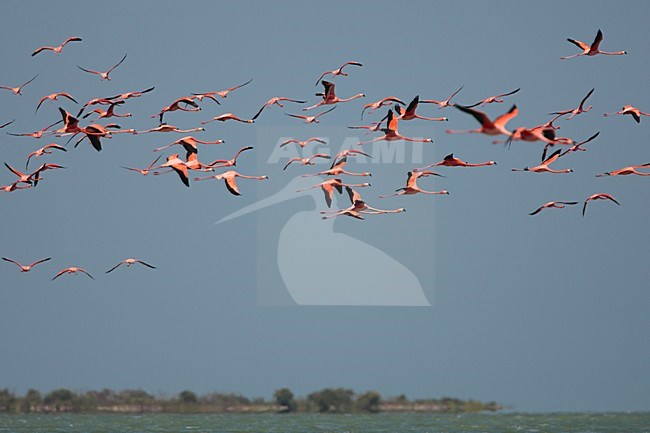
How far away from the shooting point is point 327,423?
4144 cm

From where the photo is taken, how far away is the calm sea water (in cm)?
3781

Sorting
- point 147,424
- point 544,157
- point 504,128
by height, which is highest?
point 544,157

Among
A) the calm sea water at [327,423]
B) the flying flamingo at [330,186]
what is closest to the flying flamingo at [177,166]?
the flying flamingo at [330,186]

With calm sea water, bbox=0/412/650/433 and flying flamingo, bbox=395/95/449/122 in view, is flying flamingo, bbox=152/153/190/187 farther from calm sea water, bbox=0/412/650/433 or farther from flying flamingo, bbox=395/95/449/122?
calm sea water, bbox=0/412/650/433

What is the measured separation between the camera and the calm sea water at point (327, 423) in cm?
3781

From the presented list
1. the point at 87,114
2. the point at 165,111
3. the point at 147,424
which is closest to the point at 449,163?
the point at 165,111

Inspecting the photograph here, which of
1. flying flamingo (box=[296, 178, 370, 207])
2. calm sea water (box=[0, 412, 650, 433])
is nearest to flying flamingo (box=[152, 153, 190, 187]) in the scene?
flying flamingo (box=[296, 178, 370, 207])

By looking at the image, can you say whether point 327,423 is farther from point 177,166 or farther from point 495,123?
point 495,123

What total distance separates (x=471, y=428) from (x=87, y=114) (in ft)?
65.7

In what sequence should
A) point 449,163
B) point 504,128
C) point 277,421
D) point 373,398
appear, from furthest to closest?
point 373,398 → point 277,421 → point 449,163 → point 504,128

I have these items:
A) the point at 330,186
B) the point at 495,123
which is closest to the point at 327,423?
the point at 330,186

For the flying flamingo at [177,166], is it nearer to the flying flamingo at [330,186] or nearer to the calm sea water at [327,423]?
the flying flamingo at [330,186]

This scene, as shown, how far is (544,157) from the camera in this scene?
79.9 feet

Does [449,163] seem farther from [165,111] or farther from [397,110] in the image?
[165,111]
